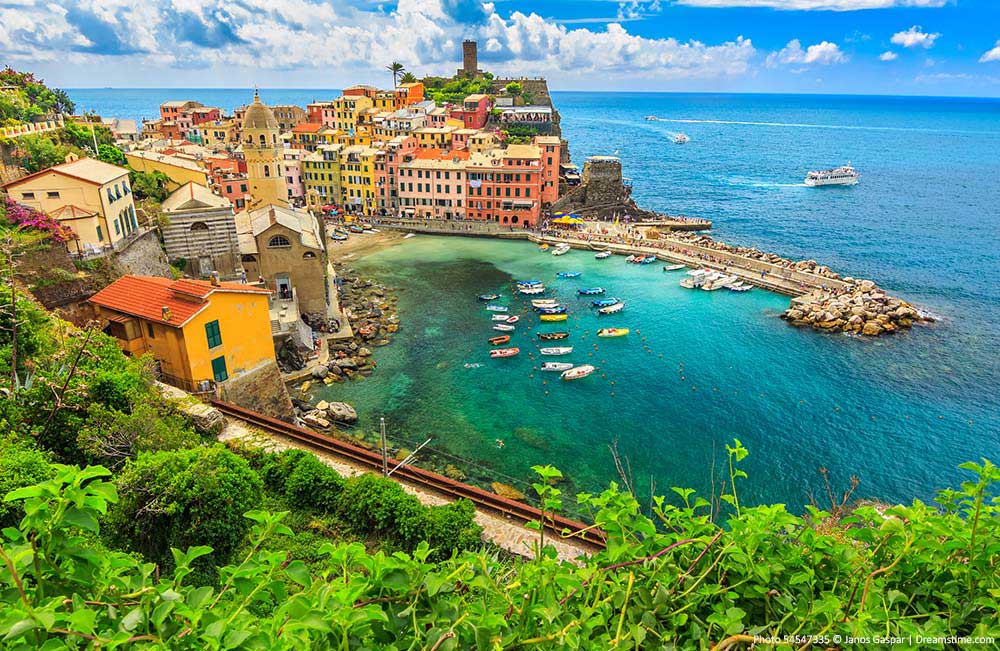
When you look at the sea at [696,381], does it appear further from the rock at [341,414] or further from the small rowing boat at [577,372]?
the rock at [341,414]

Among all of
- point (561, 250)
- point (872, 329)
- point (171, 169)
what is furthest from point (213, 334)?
point (872, 329)

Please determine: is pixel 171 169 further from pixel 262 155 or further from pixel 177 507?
pixel 177 507

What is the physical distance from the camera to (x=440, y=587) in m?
3.92

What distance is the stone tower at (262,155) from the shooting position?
46469 millimetres

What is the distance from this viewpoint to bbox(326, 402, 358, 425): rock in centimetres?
3145

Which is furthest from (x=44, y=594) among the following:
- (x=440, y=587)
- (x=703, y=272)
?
(x=703, y=272)

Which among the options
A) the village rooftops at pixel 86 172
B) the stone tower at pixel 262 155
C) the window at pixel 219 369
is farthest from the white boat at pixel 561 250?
the window at pixel 219 369

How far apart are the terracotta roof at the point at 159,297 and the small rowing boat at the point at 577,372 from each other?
20322 mm

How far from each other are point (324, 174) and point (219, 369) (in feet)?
191

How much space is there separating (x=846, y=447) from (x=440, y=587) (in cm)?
3383

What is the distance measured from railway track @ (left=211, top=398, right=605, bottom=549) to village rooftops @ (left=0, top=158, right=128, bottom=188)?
53.6 feet

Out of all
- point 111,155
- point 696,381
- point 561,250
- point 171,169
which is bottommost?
point 696,381

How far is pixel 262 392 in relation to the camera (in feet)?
89.5

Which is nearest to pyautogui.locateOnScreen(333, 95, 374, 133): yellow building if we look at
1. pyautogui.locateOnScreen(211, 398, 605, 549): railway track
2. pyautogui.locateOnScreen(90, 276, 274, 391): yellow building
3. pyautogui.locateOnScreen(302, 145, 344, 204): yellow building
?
pyautogui.locateOnScreen(302, 145, 344, 204): yellow building
